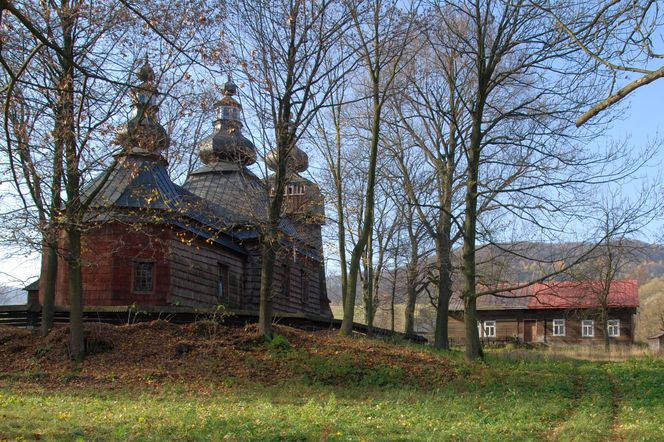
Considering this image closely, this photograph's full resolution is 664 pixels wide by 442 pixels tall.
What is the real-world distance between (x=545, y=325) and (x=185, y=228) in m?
33.6

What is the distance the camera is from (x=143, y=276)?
78.3 feet

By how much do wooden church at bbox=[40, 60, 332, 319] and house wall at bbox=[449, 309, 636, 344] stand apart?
1936 centimetres

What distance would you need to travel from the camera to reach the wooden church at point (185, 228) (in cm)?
1659

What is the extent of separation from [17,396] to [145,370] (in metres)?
3.36

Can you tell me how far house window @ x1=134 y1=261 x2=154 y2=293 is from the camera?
23703 millimetres

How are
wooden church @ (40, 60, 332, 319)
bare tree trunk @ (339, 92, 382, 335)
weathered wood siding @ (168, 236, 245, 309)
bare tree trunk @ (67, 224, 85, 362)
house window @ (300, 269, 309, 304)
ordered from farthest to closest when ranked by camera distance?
house window @ (300, 269, 309, 304), weathered wood siding @ (168, 236, 245, 309), bare tree trunk @ (339, 92, 382, 335), wooden church @ (40, 60, 332, 319), bare tree trunk @ (67, 224, 85, 362)

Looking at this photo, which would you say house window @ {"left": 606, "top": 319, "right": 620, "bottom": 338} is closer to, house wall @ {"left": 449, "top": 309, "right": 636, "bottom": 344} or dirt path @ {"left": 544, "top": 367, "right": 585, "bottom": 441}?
house wall @ {"left": 449, "top": 309, "right": 636, "bottom": 344}

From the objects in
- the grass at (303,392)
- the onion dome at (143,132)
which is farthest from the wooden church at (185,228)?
the grass at (303,392)

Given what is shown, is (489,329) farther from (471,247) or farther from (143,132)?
(143,132)

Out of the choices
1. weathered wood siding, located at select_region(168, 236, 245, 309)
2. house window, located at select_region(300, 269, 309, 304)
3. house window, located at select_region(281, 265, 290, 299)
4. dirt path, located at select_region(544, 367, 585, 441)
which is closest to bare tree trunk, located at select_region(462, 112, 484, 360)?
dirt path, located at select_region(544, 367, 585, 441)

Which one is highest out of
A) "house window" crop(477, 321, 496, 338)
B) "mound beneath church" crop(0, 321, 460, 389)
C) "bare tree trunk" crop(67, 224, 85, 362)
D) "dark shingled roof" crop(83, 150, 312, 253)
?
"dark shingled roof" crop(83, 150, 312, 253)

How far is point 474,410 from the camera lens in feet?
37.8

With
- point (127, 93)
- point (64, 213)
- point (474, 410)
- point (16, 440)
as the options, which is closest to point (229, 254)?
point (64, 213)

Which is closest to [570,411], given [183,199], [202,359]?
[202,359]
